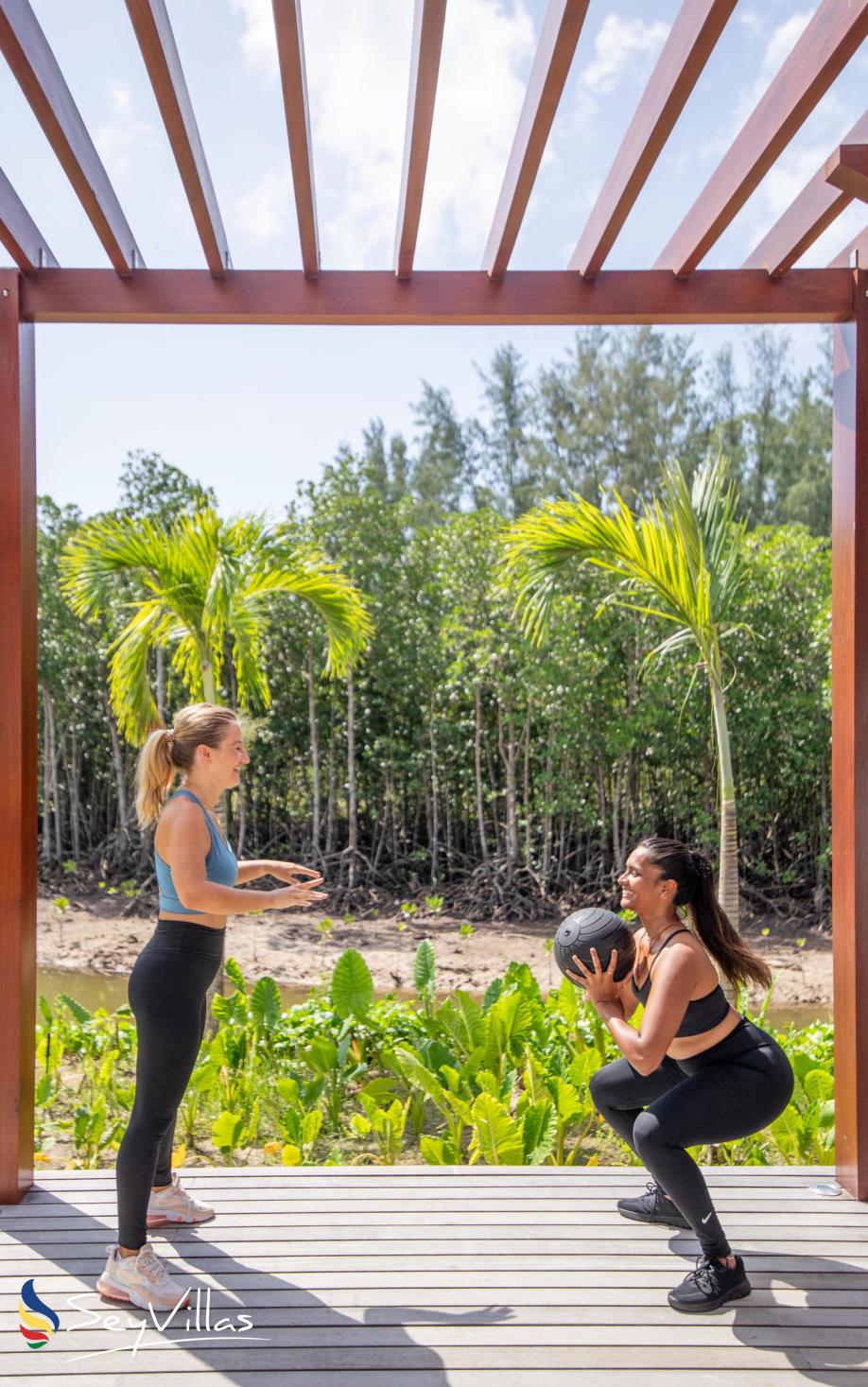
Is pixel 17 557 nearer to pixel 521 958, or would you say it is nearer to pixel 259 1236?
pixel 259 1236

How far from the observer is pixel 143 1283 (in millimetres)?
2693

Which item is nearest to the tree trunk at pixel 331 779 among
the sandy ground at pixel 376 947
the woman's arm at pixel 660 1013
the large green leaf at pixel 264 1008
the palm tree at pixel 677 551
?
the sandy ground at pixel 376 947

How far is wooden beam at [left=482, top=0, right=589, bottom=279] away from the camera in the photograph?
2.46 meters

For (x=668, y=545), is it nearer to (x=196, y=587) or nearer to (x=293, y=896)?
(x=196, y=587)

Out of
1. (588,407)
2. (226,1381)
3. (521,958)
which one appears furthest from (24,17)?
(588,407)

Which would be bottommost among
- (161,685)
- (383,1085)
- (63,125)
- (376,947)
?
(376,947)

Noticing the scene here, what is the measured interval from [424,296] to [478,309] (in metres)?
0.19

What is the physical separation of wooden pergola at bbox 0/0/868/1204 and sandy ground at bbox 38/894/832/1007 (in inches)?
244

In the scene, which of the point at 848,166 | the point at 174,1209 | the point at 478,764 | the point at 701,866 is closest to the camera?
the point at 848,166

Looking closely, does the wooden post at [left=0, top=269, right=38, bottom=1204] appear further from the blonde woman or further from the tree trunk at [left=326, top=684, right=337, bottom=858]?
the tree trunk at [left=326, top=684, right=337, bottom=858]

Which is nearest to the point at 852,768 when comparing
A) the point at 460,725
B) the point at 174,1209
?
the point at 174,1209

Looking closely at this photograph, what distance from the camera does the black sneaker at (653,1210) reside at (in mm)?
3180

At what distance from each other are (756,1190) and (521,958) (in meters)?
7.15

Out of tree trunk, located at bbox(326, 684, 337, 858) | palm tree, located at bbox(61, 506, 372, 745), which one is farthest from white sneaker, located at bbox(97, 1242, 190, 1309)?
tree trunk, located at bbox(326, 684, 337, 858)
